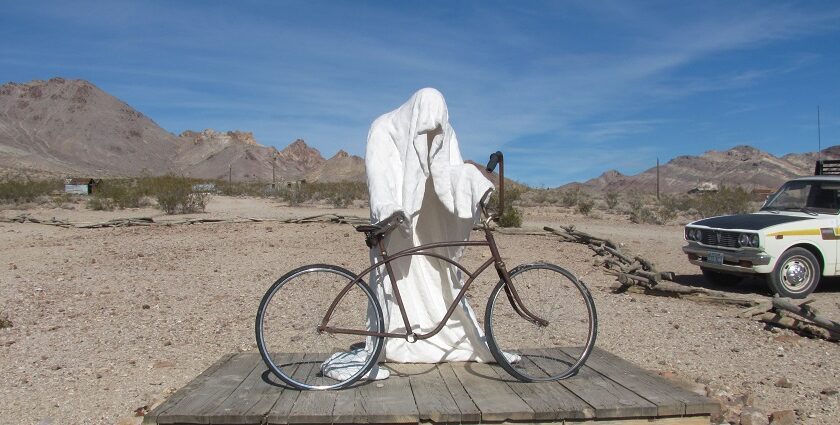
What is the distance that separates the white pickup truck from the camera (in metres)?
8.74

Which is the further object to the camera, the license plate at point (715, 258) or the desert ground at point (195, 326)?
the license plate at point (715, 258)

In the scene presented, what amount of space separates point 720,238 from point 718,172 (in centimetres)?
9833

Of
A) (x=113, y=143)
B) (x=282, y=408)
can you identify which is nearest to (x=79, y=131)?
(x=113, y=143)

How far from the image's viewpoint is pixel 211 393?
382 centimetres

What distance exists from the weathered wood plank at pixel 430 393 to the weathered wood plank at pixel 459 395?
2cm

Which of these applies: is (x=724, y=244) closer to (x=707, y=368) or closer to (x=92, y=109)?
(x=707, y=368)

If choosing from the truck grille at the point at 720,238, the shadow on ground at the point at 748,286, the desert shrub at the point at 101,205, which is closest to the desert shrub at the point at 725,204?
the shadow on ground at the point at 748,286

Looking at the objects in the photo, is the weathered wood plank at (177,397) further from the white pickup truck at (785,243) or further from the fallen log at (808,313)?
the white pickup truck at (785,243)

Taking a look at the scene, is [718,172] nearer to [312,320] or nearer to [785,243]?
[785,243]

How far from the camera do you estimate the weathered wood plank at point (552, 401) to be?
3.53 m

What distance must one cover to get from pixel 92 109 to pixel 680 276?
126309 millimetres

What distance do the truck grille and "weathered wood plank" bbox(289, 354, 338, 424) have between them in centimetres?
656

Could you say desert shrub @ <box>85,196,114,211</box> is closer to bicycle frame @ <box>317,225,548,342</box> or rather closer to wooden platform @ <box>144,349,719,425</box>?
wooden platform @ <box>144,349,719,425</box>

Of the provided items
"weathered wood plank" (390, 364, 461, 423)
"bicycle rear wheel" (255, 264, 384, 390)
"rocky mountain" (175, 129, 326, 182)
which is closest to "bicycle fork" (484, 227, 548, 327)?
"weathered wood plank" (390, 364, 461, 423)
